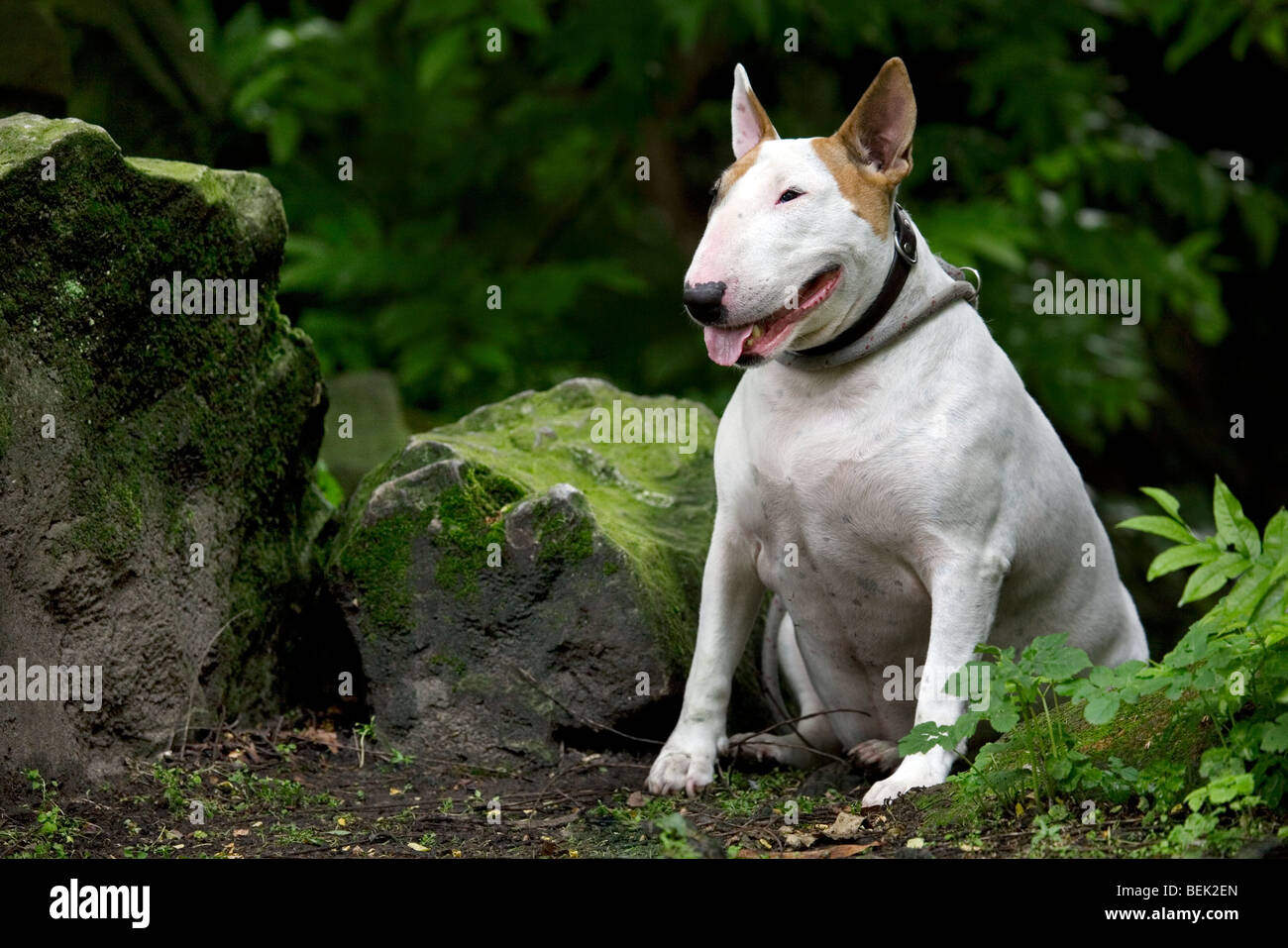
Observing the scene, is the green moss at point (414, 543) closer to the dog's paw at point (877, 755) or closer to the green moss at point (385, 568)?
the green moss at point (385, 568)

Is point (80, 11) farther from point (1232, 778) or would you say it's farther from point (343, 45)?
point (1232, 778)

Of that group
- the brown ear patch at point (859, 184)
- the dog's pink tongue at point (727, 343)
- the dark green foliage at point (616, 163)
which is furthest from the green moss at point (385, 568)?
the dark green foliage at point (616, 163)

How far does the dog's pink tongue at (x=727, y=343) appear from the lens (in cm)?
471

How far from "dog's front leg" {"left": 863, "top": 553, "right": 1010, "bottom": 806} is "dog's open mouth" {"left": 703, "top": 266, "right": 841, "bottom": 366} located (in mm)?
975

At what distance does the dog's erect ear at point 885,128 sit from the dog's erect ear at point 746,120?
1.27ft

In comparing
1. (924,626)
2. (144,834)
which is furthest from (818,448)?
(144,834)

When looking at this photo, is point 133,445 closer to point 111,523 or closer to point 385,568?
point 111,523

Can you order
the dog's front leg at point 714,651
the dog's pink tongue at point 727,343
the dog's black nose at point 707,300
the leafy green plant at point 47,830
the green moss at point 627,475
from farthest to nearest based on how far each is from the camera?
the green moss at point 627,475 → the dog's front leg at point 714,651 → the dog's pink tongue at point 727,343 → the dog's black nose at point 707,300 → the leafy green plant at point 47,830

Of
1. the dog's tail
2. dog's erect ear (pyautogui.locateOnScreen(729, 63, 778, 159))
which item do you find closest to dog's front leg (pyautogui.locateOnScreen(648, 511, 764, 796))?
the dog's tail

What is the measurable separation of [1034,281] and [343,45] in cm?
544

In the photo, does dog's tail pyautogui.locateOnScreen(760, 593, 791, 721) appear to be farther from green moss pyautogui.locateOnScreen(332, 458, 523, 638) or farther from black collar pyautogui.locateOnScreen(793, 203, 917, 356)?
black collar pyautogui.locateOnScreen(793, 203, 917, 356)

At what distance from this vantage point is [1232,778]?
12.7ft

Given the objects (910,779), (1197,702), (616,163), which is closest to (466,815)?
(910,779)

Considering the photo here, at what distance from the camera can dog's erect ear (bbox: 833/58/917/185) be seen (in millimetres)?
4902
